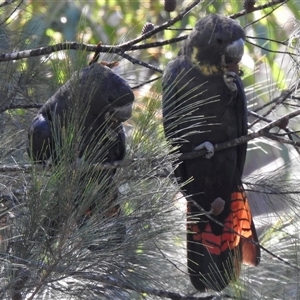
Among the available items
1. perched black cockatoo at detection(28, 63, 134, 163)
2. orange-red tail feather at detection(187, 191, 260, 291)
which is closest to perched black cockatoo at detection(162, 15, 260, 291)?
orange-red tail feather at detection(187, 191, 260, 291)

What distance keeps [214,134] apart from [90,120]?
474 mm

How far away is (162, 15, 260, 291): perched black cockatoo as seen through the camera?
6.84ft

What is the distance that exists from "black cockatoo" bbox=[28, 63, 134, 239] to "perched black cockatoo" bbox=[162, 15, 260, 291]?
0.90 feet

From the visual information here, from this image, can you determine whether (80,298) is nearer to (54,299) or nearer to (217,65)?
(54,299)

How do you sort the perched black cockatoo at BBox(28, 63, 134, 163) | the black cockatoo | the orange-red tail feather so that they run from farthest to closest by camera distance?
the orange-red tail feather, the perched black cockatoo at BBox(28, 63, 134, 163), the black cockatoo

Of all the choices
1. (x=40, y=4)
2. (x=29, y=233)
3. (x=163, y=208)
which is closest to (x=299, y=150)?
(x=163, y=208)

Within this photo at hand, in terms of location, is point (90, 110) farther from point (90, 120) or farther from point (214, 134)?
point (214, 134)

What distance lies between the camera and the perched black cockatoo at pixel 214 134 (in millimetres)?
2084

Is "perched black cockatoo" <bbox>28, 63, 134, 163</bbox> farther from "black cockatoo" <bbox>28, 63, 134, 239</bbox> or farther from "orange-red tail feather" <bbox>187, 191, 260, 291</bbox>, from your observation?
"orange-red tail feather" <bbox>187, 191, 260, 291</bbox>

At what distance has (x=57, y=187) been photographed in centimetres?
134

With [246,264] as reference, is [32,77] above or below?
above

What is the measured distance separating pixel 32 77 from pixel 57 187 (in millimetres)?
983

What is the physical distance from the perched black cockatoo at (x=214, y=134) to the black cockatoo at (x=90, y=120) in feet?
0.90

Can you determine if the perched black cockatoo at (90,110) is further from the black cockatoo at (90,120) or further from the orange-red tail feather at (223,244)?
the orange-red tail feather at (223,244)
